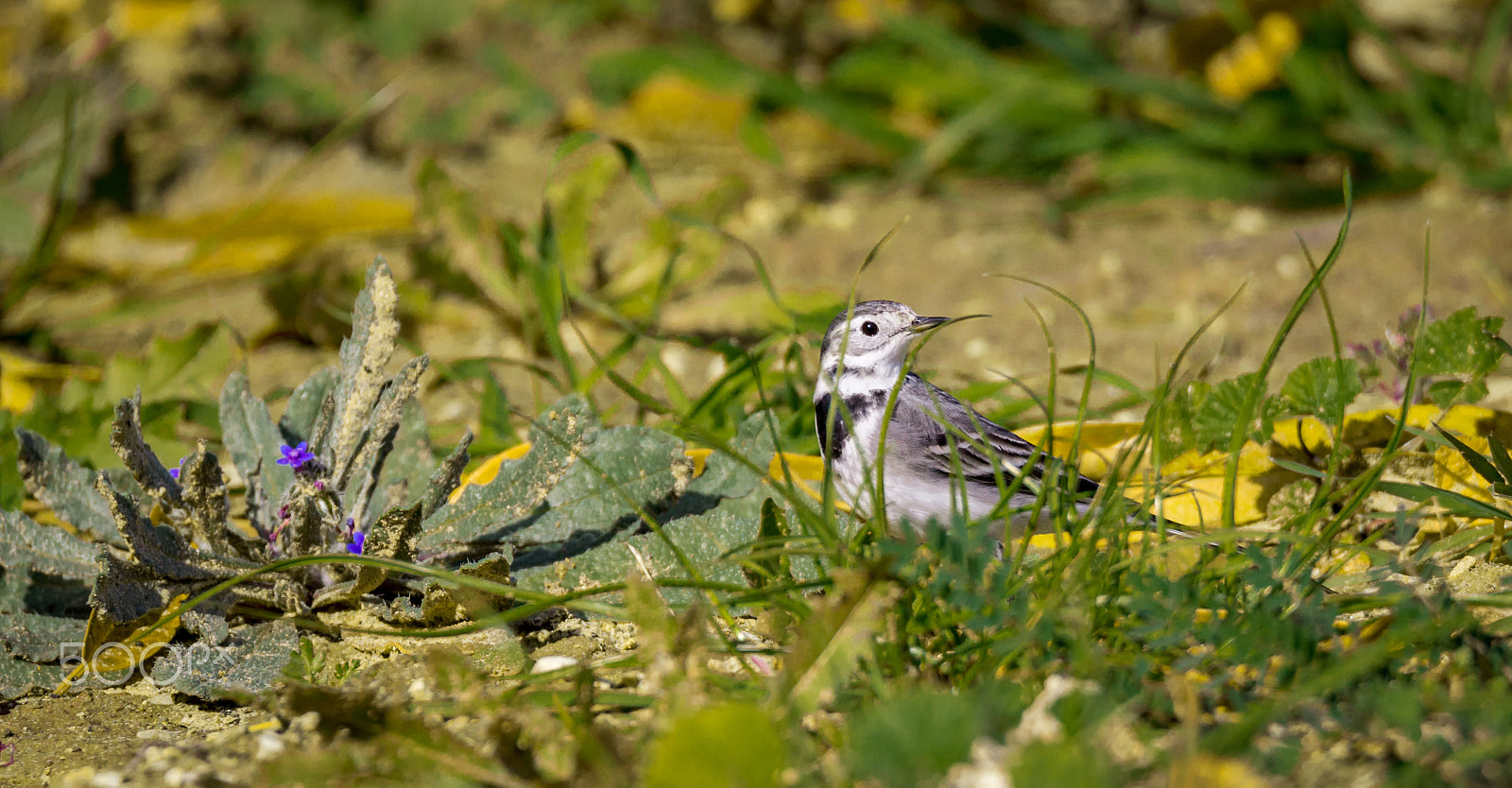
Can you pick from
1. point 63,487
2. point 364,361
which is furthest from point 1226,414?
point 63,487

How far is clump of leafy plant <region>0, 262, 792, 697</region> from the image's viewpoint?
238 cm

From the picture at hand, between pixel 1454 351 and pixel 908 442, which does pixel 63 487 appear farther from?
pixel 1454 351

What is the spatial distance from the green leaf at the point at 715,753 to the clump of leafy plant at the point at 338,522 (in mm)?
655

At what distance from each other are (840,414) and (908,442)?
6.9 inches

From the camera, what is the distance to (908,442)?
2770 millimetres

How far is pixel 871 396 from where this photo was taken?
297 cm

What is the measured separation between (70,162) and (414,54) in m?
2.38

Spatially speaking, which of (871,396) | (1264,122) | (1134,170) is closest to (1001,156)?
(1134,170)

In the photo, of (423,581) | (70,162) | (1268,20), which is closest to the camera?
(423,581)

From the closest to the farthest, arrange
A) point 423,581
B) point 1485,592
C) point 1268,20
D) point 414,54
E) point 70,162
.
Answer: point 1485,592 → point 423,581 → point 70,162 → point 1268,20 → point 414,54

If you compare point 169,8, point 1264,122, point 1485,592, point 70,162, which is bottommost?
point 1485,592

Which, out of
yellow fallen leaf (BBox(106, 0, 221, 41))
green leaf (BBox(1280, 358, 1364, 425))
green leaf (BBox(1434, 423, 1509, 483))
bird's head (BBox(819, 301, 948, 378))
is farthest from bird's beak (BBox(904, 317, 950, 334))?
yellow fallen leaf (BBox(106, 0, 221, 41))

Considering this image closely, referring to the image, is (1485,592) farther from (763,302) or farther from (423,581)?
(763,302)

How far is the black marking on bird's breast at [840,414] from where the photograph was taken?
2768 mm
